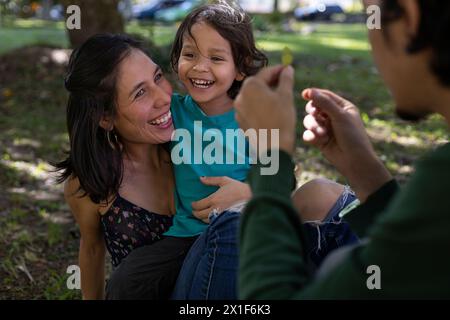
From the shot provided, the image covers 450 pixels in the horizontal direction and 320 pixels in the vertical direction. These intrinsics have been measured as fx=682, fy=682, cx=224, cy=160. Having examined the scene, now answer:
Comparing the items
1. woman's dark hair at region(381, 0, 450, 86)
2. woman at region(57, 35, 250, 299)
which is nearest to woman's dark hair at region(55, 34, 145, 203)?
woman at region(57, 35, 250, 299)

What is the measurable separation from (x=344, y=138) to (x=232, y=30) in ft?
3.90

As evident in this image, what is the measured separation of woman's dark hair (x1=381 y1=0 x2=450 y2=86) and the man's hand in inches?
12.4

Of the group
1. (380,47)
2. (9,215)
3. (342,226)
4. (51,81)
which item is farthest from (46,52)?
(380,47)

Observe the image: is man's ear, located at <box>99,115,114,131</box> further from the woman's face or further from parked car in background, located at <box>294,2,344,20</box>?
parked car in background, located at <box>294,2,344,20</box>

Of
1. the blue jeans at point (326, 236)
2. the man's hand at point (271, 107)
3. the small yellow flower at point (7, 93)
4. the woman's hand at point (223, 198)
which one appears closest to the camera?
the man's hand at point (271, 107)

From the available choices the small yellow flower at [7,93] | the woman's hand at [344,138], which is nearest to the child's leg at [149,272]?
the woman's hand at [344,138]

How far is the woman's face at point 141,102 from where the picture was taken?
253cm

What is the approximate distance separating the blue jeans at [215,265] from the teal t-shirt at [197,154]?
0.49m

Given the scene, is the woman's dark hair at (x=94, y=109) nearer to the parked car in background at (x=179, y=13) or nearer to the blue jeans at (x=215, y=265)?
the blue jeans at (x=215, y=265)

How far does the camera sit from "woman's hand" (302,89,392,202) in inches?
69.4

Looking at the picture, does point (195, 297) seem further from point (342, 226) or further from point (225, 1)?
point (225, 1)

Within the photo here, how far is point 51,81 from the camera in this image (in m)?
7.66

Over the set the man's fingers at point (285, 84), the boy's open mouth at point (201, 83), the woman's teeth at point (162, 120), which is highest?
the man's fingers at point (285, 84)
